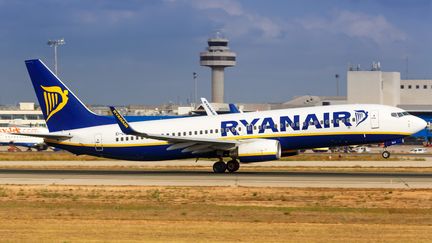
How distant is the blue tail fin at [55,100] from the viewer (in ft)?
174

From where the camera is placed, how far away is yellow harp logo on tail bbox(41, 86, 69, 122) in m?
53.0

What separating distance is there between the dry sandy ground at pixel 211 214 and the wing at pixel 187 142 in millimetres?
8349

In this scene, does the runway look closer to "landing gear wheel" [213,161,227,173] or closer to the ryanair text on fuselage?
"landing gear wheel" [213,161,227,173]

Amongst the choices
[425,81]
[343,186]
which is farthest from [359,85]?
[343,186]

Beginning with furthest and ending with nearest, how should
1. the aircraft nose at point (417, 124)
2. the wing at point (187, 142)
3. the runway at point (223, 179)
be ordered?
the aircraft nose at point (417, 124) < the wing at point (187, 142) < the runway at point (223, 179)

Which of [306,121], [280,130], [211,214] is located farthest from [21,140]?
[211,214]

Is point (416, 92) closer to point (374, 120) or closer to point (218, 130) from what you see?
point (374, 120)

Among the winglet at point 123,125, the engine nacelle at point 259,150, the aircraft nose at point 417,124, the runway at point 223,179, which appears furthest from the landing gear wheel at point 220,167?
the aircraft nose at point 417,124

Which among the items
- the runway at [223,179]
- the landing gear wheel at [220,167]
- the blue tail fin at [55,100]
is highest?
the blue tail fin at [55,100]

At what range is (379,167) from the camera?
57.8m

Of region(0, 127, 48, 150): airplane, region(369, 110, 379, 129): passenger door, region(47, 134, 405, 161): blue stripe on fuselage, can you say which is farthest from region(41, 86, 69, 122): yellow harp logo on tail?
region(0, 127, 48, 150): airplane

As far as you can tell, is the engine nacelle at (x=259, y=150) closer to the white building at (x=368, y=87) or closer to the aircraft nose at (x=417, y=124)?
the aircraft nose at (x=417, y=124)

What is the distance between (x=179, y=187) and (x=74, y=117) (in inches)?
592

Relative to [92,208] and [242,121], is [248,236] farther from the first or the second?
[242,121]
